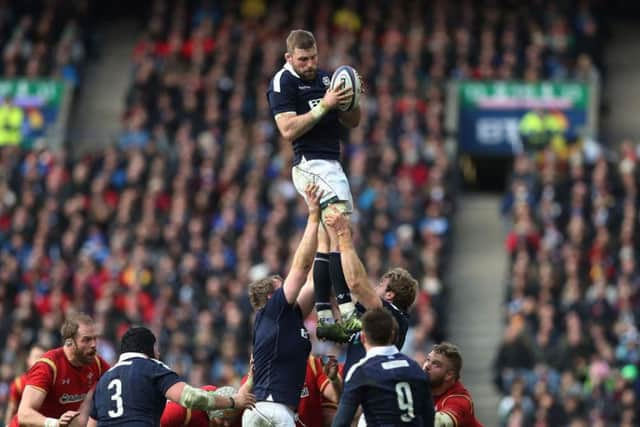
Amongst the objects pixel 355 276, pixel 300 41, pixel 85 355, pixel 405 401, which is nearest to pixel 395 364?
pixel 405 401

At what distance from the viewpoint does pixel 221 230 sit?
2894cm

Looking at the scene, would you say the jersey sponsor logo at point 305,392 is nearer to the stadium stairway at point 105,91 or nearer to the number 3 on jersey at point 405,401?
the number 3 on jersey at point 405,401

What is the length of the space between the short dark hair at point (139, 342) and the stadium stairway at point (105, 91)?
66.5ft

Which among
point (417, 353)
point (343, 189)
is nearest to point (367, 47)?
point (417, 353)

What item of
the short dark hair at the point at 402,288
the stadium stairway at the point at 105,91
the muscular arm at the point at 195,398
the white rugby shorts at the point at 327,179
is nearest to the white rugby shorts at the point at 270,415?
the muscular arm at the point at 195,398

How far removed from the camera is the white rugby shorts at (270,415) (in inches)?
544

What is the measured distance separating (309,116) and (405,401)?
249 centimetres

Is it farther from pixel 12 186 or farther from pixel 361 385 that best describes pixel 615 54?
pixel 361 385

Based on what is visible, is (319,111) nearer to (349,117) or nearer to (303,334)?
(349,117)

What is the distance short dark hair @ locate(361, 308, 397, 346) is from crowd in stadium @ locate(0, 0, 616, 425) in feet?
35.7

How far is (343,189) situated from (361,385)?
78.3 inches

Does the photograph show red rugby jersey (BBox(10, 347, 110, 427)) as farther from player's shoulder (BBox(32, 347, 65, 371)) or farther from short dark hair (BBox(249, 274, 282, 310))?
short dark hair (BBox(249, 274, 282, 310))

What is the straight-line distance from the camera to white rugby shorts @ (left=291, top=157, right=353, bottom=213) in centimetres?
1389

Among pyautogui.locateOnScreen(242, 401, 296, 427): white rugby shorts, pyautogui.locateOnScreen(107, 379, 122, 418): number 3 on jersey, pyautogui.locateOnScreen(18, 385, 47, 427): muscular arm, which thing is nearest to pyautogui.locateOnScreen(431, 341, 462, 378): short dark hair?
pyautogui.locateOnScreen(242, 401, 296, 427): white rugby shorts
